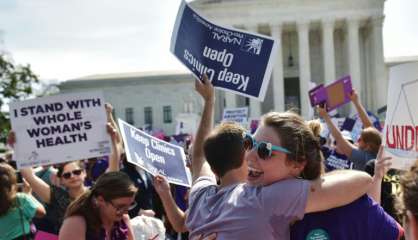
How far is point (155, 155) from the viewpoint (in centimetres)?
428

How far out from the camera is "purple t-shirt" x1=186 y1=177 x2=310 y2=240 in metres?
2.11

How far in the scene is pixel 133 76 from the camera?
65.1 m

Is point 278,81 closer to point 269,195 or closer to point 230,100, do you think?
point 230,100

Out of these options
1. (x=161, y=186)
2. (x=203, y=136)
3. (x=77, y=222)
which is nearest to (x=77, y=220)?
(x=77, y=222)

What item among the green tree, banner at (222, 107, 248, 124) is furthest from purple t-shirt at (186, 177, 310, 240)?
the green tree

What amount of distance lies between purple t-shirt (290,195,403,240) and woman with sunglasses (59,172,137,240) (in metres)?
1.39

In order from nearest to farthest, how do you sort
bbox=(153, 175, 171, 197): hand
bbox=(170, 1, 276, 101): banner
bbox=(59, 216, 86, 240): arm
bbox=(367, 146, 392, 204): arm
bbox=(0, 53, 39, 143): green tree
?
bbox=(367, 146, 392, 204): arm < bbox=(59, 216, 86, 240): arm < bbox=(153, 175, 171, 197): hand < bbox=(170, 1, 276, 101): banner < bbox=(0, 53, 39, 143): green tree

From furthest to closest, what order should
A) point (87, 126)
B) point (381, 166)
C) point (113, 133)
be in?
point (87, 126) < point (113, 133) < point (381, 166)

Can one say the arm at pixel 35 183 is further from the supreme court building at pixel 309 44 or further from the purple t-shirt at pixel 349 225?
the supreme court building at pixel 309 44

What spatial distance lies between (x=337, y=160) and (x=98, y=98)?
124 inches

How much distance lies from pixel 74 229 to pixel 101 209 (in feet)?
0.65

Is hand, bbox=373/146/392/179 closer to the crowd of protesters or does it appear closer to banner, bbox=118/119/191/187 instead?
the crowd of protesters

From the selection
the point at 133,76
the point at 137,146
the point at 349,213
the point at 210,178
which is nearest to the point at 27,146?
the point at 137,146

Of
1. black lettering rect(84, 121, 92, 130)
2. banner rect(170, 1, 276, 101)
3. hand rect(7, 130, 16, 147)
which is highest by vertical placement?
banner rect(170, 1, 276, 101)
